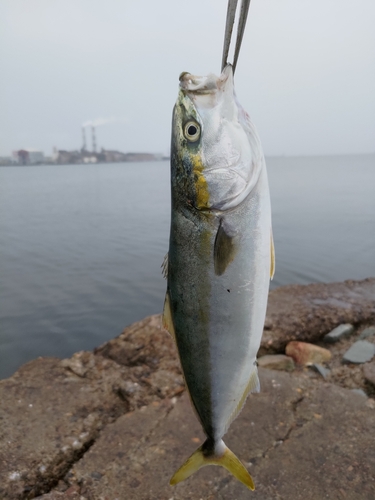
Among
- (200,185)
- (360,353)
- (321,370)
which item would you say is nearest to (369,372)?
(321,370)

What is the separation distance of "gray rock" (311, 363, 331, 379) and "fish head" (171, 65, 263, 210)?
381 cm

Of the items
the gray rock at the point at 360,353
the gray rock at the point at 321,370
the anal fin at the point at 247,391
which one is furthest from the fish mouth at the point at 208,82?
the gray rock at the point at 360,353

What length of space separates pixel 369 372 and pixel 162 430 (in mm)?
2602

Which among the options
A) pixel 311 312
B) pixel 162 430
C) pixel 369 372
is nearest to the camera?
pixel 162 430

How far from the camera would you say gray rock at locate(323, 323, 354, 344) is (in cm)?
584

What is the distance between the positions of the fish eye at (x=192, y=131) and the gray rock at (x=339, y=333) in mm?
4958

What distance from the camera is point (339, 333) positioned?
589 cm

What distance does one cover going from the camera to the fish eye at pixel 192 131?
1.85 meters

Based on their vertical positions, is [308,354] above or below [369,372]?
below

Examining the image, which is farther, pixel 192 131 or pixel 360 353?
pixel 360 353

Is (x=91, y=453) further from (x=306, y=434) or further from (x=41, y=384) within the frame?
(x=306, y=434)

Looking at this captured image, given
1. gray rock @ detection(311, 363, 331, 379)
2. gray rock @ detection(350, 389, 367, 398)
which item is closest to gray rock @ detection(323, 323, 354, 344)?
gray rock @ detection(311, 363, 331, 379)

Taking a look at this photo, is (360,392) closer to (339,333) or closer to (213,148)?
→ (339,333)

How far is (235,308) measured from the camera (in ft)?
6.34
